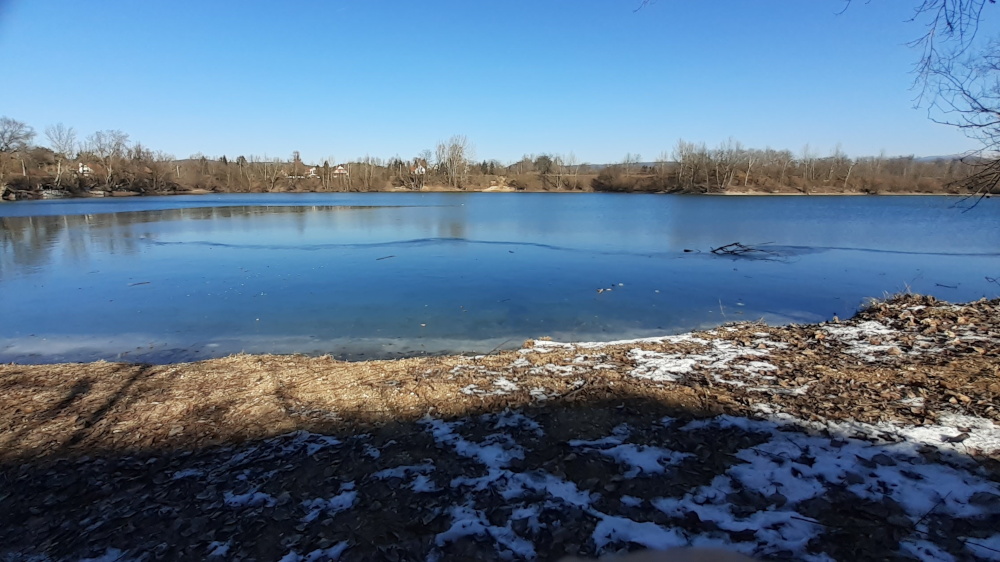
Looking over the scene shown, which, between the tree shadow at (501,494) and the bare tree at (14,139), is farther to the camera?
the bare tree at (14,139)

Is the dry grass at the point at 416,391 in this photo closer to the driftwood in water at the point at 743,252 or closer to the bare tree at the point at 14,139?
the driftwood in water at the point at 743,252

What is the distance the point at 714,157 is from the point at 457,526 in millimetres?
94314

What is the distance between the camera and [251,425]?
462 centimetres

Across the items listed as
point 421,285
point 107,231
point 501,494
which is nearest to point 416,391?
point 501,494

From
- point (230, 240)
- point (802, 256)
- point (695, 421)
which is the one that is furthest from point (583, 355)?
point (230, 240)

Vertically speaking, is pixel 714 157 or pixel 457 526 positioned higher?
pixel 714 157

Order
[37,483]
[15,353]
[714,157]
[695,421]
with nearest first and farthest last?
[37,483], [695,421], [15,353], [714,157]

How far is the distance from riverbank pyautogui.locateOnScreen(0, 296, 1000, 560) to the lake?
9.12 ft

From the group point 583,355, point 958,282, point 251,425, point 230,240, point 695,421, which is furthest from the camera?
point 230,240

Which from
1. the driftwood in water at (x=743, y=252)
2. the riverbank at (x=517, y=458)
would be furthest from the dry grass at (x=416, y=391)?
the driftwood in water at (x=743, y=252)

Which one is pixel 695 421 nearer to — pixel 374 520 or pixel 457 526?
pixel 457 526

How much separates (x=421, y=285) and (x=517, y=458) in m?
9.69

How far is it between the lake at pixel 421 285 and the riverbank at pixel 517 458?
2.78 meters

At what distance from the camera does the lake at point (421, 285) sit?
891 centimetres
